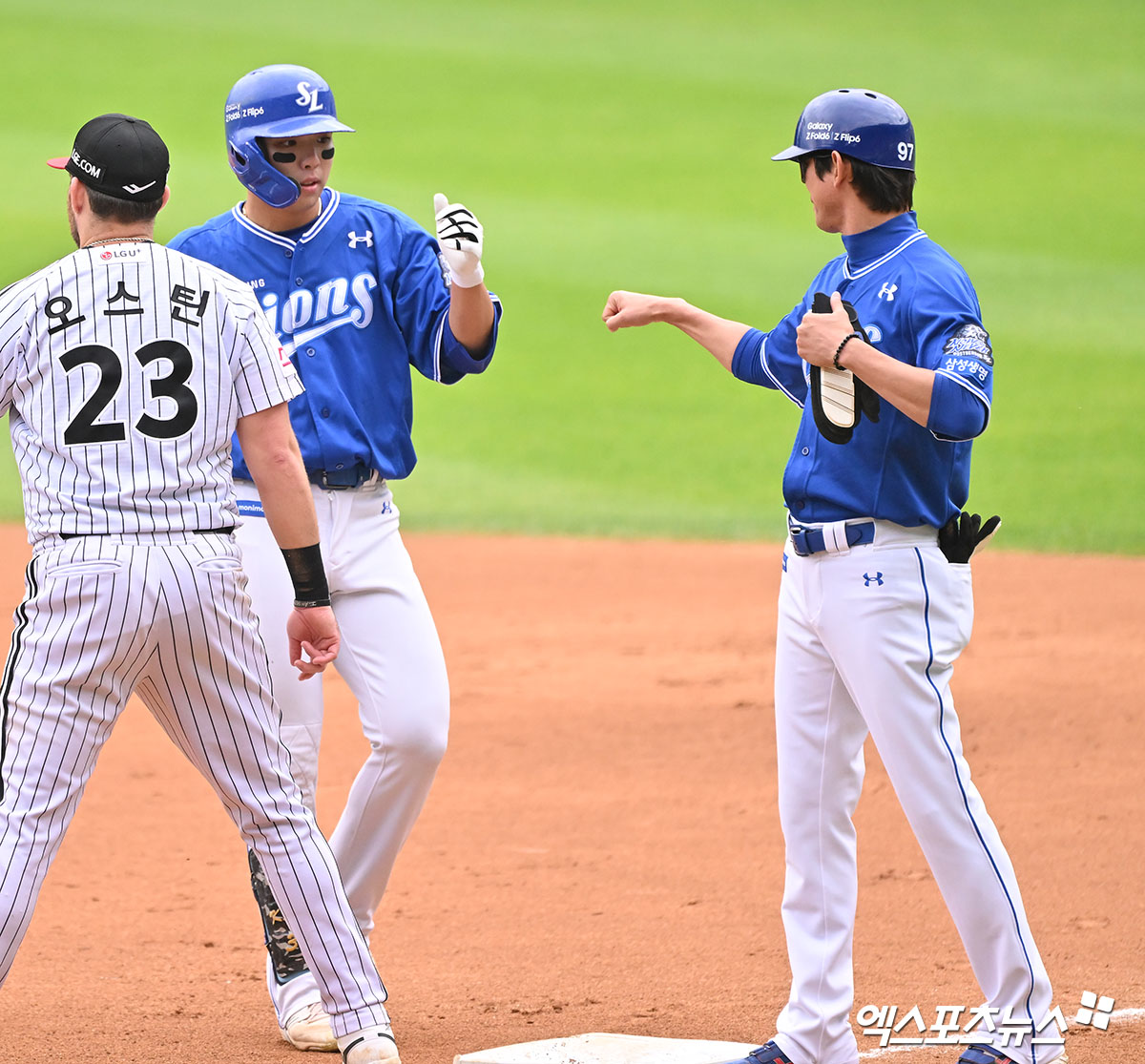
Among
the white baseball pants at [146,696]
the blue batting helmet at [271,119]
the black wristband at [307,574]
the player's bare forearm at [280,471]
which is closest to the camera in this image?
the white baseball pants at [146,696]

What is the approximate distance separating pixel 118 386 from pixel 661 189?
19.3 meters

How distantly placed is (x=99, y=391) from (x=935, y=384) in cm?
165

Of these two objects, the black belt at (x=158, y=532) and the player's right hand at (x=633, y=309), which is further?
the player's right hand at (x=633, y=309)

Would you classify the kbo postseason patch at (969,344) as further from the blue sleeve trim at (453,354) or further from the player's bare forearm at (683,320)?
the blue sleeve trim at (453,354)

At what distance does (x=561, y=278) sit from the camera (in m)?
18.8

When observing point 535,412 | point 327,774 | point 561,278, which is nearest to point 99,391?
point 327,774

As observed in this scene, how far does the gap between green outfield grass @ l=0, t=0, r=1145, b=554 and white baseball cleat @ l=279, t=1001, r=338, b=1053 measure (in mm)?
7726

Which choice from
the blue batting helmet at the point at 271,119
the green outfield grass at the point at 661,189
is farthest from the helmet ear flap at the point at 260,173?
the green outfield grass at the point at 661,189

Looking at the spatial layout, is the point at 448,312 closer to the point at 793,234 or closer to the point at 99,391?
the point at 99,391

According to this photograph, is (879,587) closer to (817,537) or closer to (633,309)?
(817,537)

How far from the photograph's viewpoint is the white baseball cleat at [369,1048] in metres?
3.41

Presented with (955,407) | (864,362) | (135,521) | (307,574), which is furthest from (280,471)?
(955,407)

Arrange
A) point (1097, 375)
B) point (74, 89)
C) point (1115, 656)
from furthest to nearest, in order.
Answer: point (74, 89)
point (1097, 375)
point (1115, 656)

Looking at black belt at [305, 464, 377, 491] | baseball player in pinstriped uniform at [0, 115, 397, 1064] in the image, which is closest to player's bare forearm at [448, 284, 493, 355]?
black belt at [305, 464, 377, 491]
